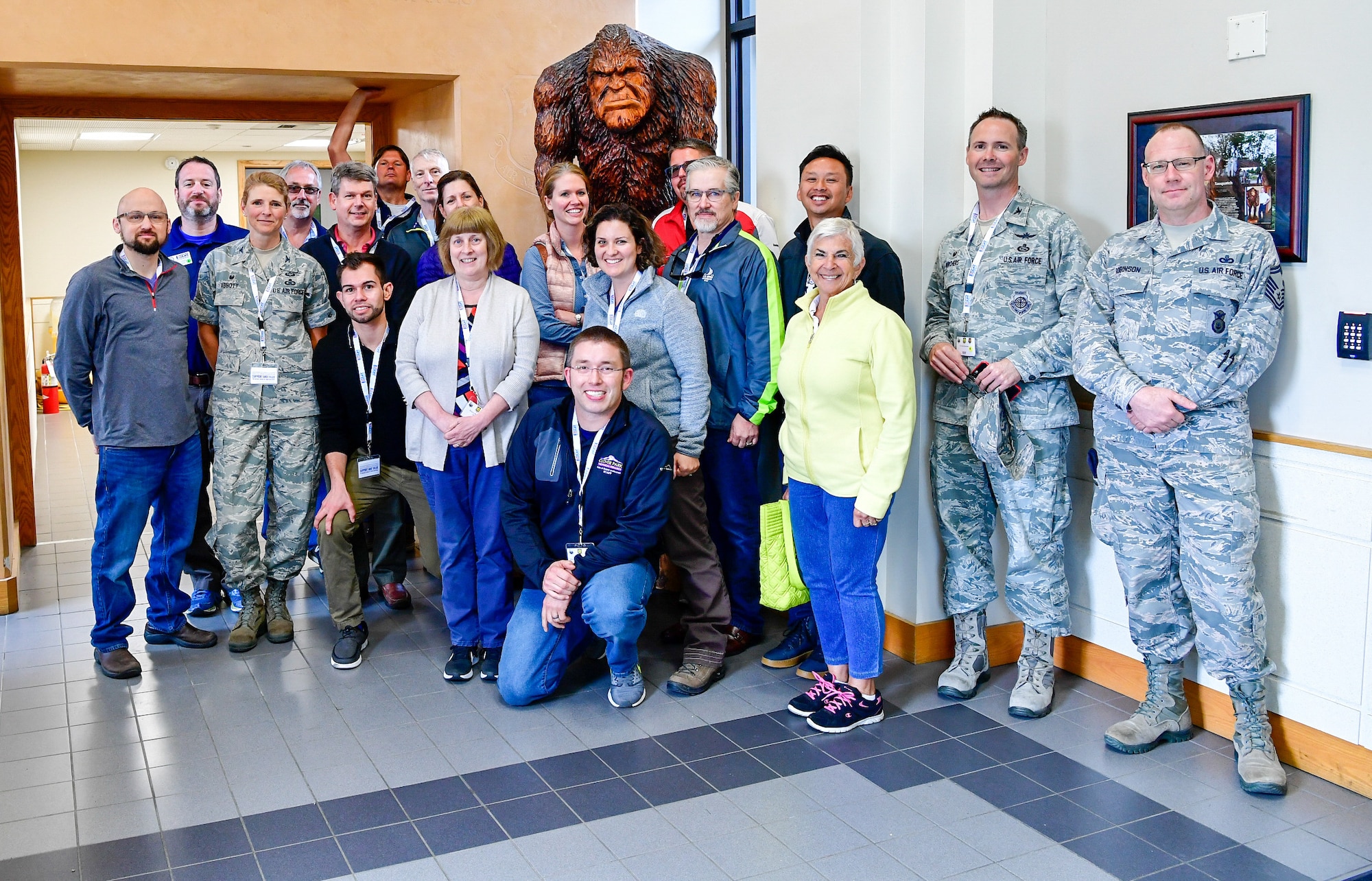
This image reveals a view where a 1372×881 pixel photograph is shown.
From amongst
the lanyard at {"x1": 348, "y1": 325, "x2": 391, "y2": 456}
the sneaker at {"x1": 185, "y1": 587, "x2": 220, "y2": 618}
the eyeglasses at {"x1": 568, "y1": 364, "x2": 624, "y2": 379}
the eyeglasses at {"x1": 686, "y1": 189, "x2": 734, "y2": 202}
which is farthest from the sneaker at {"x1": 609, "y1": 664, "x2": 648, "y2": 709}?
the sneaker at {"x1": 185, "y1": 587, "x2": 220, "y2": 618}

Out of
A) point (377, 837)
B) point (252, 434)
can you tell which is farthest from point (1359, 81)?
point (252, 434)

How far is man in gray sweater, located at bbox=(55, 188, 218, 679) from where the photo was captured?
4.14 m

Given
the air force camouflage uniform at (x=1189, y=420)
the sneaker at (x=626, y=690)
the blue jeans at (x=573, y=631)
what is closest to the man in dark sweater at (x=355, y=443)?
the blue jeans at (x=573, y=631)

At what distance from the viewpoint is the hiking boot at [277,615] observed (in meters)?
4.51

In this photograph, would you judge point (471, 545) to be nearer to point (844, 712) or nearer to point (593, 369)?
point (593, 369)

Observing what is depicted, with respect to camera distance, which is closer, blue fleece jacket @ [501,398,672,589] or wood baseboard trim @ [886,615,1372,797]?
wood baseboard trim @ [886,615,1372,797]

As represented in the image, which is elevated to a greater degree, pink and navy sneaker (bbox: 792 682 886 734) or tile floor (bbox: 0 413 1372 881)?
pink and navy sneaker (bbox: 792 682 886 734)

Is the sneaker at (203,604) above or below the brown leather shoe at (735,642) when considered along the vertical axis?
above

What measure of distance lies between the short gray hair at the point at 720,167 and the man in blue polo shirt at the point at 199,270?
193 cm

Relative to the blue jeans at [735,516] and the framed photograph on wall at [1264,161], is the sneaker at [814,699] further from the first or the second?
the framed photograph on wall at [1264,161]

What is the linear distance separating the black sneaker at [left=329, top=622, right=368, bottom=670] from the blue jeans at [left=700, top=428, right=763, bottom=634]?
1.35 meters

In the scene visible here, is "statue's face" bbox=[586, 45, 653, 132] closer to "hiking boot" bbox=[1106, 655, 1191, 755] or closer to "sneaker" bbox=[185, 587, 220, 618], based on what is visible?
"sneaker" bbox=[185, 587, 220, 618]

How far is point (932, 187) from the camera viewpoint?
13.1 feet

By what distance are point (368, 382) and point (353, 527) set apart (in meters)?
0.54
